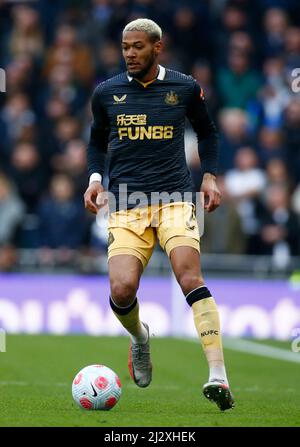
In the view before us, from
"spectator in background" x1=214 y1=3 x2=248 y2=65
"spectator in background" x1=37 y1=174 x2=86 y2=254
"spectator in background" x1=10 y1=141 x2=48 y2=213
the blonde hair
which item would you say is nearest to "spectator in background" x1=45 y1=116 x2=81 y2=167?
"spectator in background" x1=10 y1=141 x2=48 y2=213

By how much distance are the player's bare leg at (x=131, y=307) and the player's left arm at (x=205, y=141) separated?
677 mm

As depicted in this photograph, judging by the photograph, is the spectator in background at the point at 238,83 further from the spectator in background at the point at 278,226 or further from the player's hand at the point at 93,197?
the player's hand at the point at 93,197

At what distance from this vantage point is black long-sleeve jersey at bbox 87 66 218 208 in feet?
26.6

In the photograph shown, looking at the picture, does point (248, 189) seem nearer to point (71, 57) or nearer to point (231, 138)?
point (231, 138)

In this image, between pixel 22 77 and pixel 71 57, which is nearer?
pixel 22 77

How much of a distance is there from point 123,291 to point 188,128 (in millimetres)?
9451

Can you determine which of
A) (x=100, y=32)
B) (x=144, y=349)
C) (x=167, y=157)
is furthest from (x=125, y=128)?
(x=100, y=32)

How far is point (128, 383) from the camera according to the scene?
1027 centimetres

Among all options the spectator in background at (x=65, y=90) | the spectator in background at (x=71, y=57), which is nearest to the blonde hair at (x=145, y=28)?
the spectator in background at (x=65, y=90)

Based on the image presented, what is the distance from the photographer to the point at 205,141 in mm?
8539

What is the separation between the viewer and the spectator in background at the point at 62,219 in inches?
645

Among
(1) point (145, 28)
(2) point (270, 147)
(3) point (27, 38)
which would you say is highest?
(3) point (27, 38)

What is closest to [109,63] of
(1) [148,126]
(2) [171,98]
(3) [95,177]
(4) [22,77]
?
(4) [22,77]

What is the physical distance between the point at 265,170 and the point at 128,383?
7.11 meters
